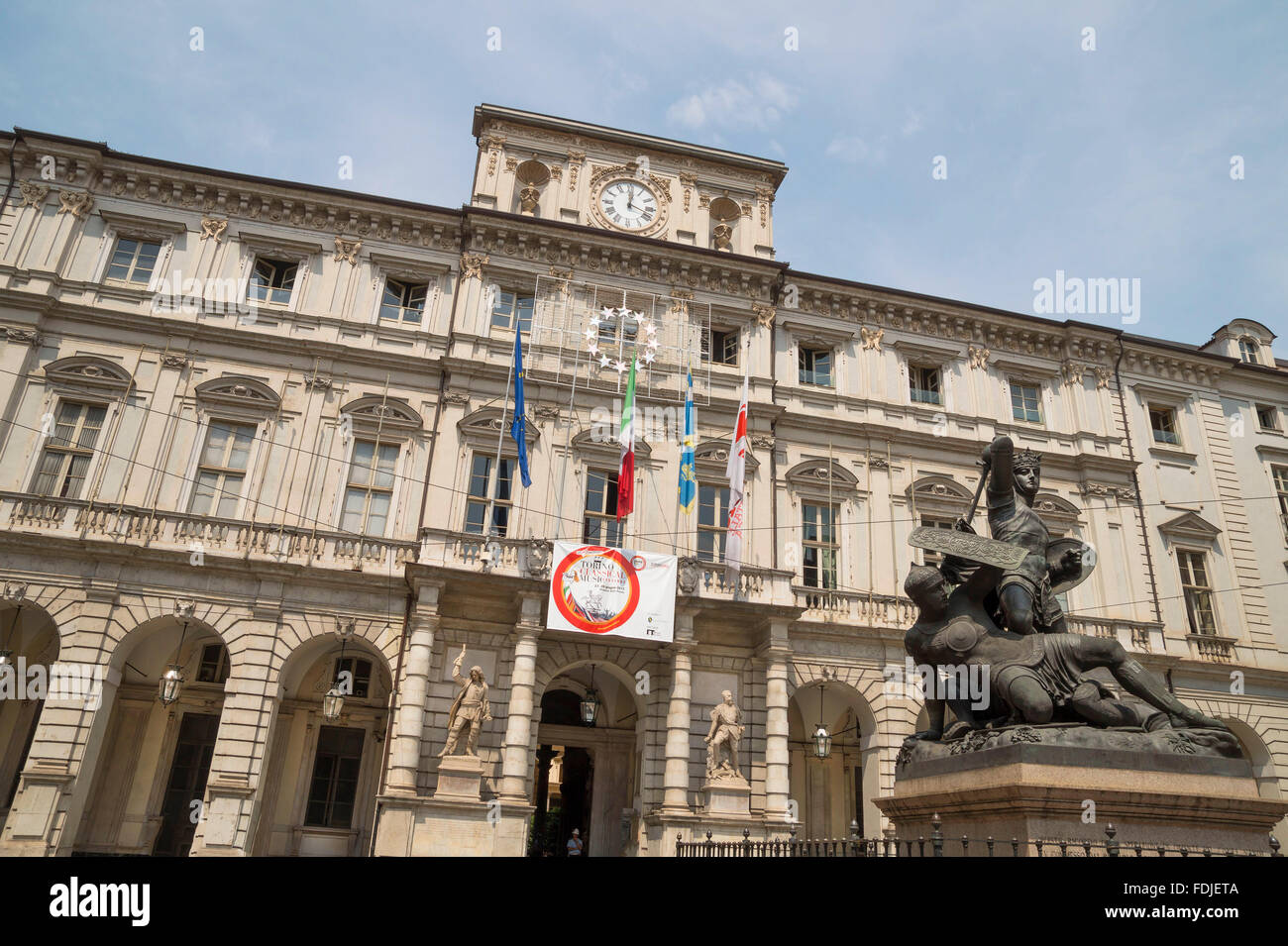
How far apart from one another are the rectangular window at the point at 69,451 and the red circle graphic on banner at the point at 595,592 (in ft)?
40.1

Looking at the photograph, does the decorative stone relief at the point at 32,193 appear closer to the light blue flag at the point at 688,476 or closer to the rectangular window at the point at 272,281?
the rectangular window at the point at 272,281

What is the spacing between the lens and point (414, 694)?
64.1 feet

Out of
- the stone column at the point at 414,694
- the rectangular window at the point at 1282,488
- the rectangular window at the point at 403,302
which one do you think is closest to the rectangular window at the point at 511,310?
the rectangular window at the point at 403,302

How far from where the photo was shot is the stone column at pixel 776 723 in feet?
66.9

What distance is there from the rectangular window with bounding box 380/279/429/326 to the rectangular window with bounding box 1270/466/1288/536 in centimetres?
2892

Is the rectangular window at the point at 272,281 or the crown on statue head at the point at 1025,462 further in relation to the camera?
the rectangular window at the point at 272,281

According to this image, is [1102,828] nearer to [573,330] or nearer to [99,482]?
[573,330]

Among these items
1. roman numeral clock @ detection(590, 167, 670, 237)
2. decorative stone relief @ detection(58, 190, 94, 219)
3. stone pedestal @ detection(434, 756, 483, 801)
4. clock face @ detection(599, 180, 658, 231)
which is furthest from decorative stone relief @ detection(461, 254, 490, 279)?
stone pedestal @ detection(434, 756, 483, 801)

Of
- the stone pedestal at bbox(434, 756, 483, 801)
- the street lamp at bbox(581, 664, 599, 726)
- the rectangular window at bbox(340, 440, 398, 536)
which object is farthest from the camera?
the rectangular window at bbox(340, 440, 398, 536)

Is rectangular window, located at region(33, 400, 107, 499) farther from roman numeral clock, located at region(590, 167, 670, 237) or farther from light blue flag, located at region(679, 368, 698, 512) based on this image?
roman numeral clock, located at region(590, 167, 670, 237)

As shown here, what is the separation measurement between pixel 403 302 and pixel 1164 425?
25.8 metres

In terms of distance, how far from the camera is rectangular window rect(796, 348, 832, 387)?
88.1 ft
